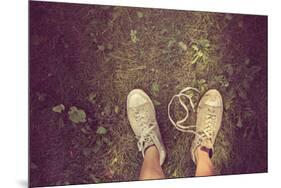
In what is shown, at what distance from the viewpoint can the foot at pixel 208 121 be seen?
2910 millimetres

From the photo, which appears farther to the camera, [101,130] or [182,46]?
[182,46]

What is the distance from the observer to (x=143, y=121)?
2.79 meters

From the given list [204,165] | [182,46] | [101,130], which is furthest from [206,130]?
[101,130]

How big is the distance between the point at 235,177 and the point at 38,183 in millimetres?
1172

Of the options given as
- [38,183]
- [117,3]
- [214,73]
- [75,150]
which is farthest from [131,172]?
[117,3]

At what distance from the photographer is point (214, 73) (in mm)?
2934

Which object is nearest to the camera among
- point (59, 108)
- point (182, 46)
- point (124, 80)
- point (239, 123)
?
point (59, 108)

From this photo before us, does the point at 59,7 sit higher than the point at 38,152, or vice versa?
the point at 59,7

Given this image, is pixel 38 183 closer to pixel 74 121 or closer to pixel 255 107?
pixel 74 121

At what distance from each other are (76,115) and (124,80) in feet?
1.09

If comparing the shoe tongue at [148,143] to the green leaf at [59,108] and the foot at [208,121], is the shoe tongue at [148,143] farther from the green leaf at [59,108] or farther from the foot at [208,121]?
the green leaf at [59,108]

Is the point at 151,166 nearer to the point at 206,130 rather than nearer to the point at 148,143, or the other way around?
the point at 148,143

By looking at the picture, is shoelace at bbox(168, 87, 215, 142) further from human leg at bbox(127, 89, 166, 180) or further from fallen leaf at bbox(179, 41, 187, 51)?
fallen leaf at bbox(179, 41, 187, 51)

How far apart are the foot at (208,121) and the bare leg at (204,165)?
0.02m
